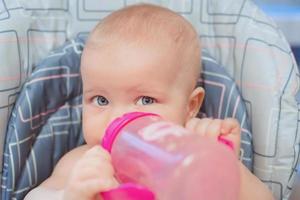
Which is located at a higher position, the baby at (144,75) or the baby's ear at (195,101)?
the baby at (144,75)

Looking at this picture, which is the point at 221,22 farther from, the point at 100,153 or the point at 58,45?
the point at 100,153

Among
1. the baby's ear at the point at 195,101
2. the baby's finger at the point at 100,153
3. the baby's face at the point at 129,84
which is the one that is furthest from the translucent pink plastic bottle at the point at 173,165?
the baby's ear at the point at 195,101

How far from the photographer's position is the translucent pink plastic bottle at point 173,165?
61 centimetres

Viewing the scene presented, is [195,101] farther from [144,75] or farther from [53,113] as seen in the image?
[53,113]

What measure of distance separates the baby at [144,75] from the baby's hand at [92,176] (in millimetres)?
119

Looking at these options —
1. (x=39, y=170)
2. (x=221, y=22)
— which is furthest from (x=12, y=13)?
(x=221, y=22)

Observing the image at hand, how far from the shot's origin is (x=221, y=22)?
1.13 meters

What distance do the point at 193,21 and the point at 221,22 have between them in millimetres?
56

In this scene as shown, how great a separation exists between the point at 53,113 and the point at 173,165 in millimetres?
530

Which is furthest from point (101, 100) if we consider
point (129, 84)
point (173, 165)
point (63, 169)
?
point (173, 165)

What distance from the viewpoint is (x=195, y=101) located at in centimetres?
103

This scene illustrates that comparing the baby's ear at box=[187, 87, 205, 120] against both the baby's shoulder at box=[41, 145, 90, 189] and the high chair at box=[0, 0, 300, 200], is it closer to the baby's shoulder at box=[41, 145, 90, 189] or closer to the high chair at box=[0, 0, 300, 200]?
the high chair at box=[0, 0, 300, 200]

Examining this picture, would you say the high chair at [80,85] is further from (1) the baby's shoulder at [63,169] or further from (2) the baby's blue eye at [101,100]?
(2) the baby's blue eye at [101,100]

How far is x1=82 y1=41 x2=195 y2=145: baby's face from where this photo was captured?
35.7 inches
